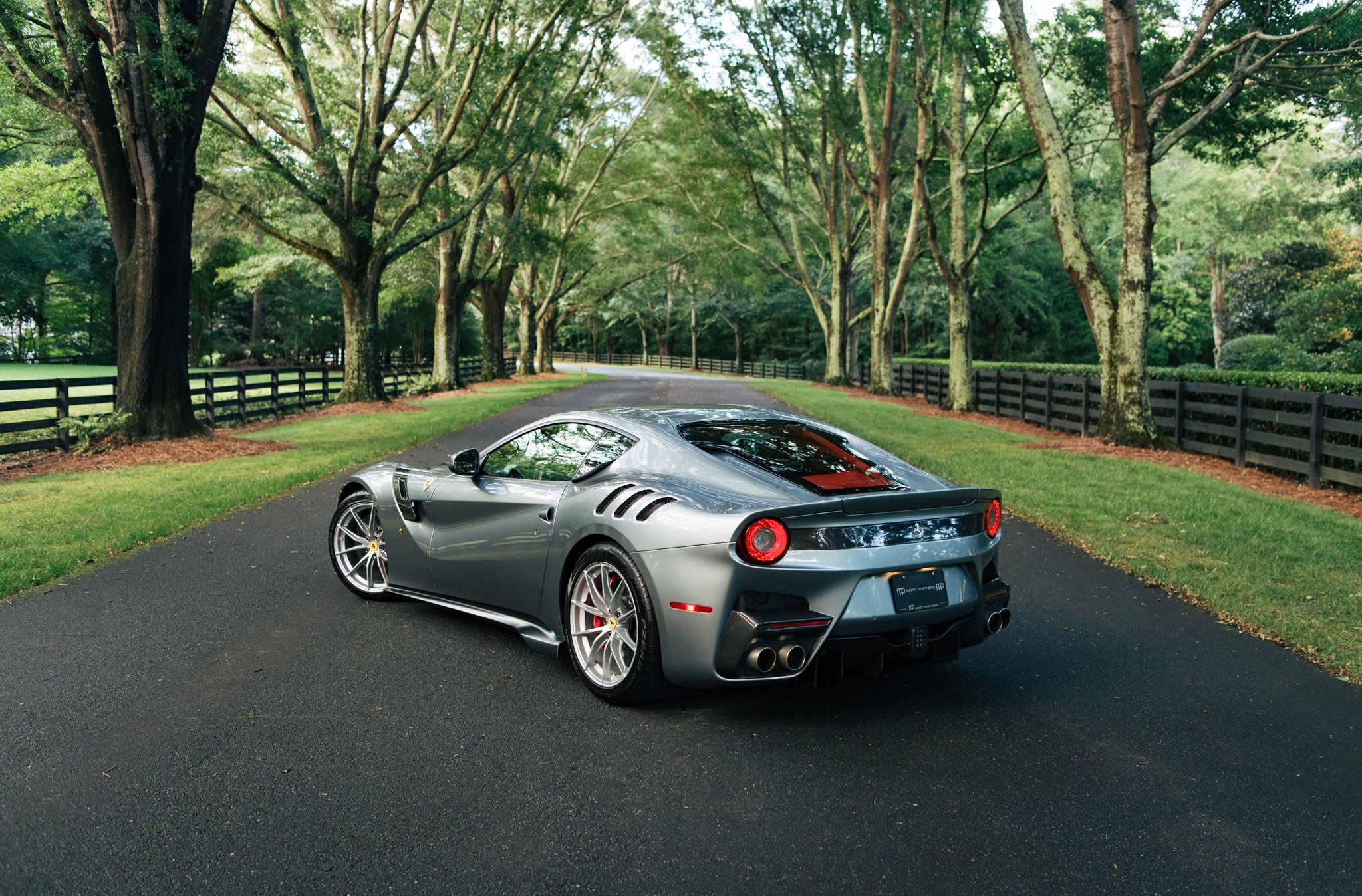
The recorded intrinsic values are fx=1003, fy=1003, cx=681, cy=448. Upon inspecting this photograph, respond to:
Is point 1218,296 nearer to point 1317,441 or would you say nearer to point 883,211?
point 883,211

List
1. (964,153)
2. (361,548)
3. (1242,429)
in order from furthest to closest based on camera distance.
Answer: (964,153), (1242,429), (361,548)

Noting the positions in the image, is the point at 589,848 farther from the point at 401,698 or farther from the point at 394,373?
the point at 394,373

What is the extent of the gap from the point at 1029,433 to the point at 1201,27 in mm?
7626

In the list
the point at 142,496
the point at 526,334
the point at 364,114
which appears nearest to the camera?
the point at 142,496

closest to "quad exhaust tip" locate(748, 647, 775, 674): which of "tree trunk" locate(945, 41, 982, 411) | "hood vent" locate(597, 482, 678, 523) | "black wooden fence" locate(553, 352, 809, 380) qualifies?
"hood vent" locate(597, 482, 678, 523)

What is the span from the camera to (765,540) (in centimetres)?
417

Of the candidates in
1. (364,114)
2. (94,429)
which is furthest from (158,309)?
(364,114)

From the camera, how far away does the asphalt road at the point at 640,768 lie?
125 inches

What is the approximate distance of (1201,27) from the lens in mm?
15766

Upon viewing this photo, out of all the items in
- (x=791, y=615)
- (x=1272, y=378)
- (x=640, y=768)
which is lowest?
(x=640, y=768)

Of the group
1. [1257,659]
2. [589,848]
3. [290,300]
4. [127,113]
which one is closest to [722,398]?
[127,113]

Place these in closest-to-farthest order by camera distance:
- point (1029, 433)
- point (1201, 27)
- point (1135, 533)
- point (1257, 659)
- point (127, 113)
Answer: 1. point (1257, 659)
2. point (1135, 533)
3. point (127, 113)
4. point (1201, 27)
5. point (1029, 433)

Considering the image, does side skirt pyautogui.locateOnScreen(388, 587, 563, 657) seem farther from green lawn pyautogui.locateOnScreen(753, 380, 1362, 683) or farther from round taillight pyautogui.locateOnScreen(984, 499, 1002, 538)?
green lawn pyautogui.locateOnScreen(753, 380, 1362, 683)

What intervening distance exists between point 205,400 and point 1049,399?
17050 millimetres
